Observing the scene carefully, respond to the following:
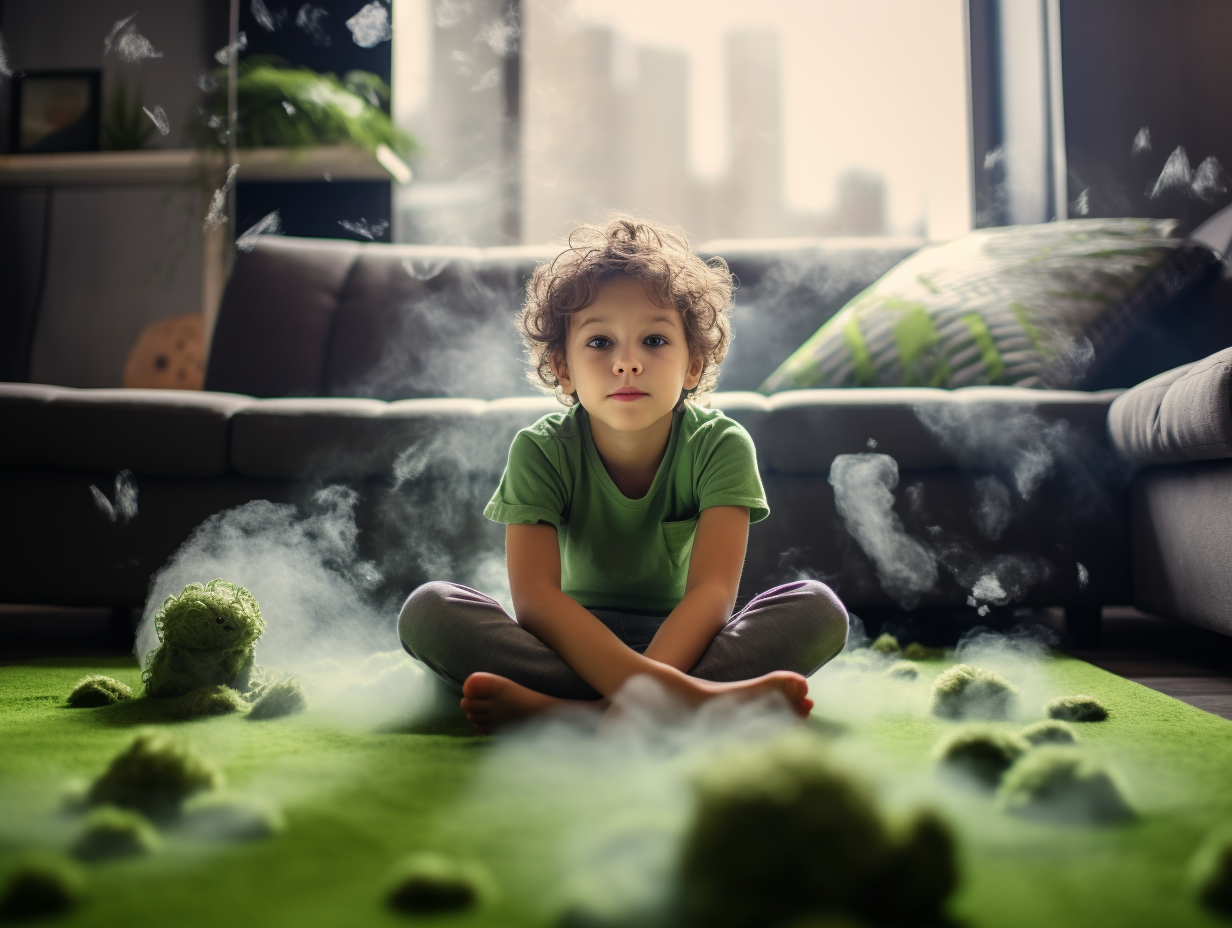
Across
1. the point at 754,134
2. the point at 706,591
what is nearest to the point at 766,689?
the point at 706,591

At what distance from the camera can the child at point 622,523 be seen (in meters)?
1.00

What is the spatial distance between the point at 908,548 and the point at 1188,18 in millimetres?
2128

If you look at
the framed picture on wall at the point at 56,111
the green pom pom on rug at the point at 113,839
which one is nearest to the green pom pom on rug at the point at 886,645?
the green pom pom on rug at the point at 113,839

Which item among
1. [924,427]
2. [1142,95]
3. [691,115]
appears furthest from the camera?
[691,115]

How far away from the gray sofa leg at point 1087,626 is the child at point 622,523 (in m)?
0.78

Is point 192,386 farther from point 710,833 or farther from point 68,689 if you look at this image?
point 710,833

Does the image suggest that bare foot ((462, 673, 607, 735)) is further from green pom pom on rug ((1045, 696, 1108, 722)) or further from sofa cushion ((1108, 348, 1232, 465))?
sofa cushion ((1108, 348, 1232, 465))

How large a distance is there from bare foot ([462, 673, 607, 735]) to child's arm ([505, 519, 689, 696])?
46 millimetres

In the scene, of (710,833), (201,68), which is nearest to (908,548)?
(710,833)

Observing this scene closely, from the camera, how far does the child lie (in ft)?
3.29

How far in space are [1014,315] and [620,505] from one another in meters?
1.13

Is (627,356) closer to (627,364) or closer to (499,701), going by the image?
(627,364)

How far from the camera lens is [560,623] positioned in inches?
40.1

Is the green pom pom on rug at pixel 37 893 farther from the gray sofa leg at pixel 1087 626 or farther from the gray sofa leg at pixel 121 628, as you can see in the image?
the gray sofa leg at pixel 1087 626
